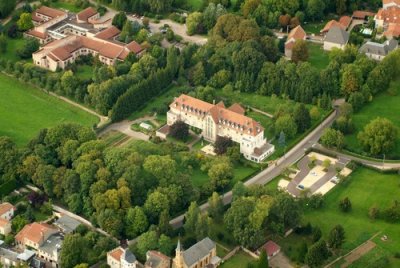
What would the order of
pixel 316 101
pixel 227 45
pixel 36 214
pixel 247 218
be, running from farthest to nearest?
pixel 227 45 → pixel 316 101 → pixel 36 214 → pixel 247 218

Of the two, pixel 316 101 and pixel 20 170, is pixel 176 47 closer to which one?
pixel 316 101

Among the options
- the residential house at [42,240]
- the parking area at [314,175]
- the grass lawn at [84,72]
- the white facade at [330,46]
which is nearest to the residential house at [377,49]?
the white facade at [330,46]

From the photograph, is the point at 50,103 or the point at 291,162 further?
the point at 50,103

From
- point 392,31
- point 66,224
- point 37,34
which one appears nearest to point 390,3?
point 392,31

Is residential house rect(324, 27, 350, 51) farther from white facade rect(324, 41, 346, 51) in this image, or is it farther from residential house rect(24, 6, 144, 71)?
residential house rect(24, 6, 144, 71)

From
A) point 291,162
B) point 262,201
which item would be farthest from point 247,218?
point 291,162

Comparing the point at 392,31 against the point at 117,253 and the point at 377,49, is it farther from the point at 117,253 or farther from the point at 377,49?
the point at 117,253

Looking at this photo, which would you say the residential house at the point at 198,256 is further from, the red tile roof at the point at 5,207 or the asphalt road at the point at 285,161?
the red tile roof at the point at 5,207
